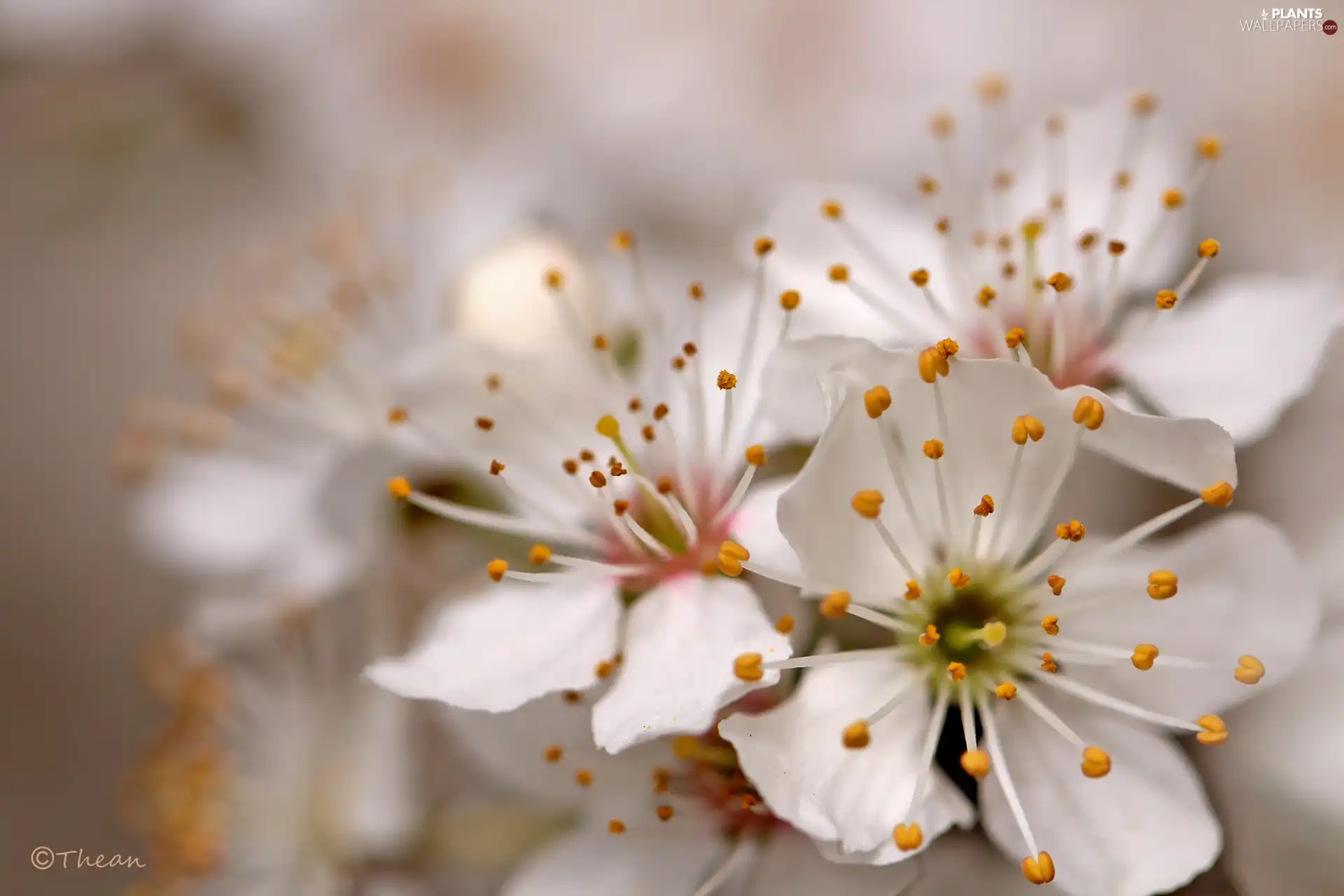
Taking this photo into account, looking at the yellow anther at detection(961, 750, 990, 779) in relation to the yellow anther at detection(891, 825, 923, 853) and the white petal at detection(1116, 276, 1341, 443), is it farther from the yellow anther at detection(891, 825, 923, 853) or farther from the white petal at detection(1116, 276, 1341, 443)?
the white petal at detection(1116, 276, 1341, 443)

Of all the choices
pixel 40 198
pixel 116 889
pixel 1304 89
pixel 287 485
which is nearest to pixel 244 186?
pixel 40 198

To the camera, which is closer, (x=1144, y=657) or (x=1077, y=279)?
(x=1144, y=657)

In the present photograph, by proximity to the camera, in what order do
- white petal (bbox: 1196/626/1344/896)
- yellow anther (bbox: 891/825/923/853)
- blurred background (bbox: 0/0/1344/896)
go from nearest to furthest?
1. yellow anther (bbox: 891/825/923/853)
2. white petal (bbox: 1196/626/1344/896)
3. blurred background (bbox: 0/0/1344/896)

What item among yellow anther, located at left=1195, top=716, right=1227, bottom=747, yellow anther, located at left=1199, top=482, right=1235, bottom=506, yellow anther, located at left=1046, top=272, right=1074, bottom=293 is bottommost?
yellow anther, located at left=1195, top=716, right=1227, bottom=747

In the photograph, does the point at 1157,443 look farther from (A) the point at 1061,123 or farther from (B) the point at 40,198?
(B) the point at 40,198

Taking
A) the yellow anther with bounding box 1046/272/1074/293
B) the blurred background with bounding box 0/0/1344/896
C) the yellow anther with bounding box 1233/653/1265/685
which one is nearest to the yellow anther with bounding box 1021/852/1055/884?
the yellow anther with bounding box 1233/653/1265/685

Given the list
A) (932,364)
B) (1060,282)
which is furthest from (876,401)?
(1060,282)

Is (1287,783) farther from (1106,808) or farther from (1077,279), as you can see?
(1077,279)

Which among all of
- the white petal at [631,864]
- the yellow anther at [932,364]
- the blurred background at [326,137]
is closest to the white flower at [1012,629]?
the yellow anther at [932,364]
